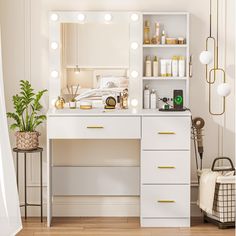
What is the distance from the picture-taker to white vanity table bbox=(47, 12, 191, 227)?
4.80 metres

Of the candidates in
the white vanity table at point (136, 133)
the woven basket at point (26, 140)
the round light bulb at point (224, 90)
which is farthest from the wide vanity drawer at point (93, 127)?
the round light bulb at point (224, 90)

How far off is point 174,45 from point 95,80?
68 centimetres

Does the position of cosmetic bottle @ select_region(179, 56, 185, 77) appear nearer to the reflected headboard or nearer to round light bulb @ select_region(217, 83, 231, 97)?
round light bulb @ select_region(217, 83, 231, 97)

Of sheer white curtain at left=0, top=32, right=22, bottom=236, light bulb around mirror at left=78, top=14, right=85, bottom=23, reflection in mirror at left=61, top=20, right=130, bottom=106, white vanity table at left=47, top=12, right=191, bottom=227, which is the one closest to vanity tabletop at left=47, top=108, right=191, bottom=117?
white vanity table at left=47, top=12, right=191, bottom=227

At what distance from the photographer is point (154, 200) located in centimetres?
490

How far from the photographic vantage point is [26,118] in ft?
16.5

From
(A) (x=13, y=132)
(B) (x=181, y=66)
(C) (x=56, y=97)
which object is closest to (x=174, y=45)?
(B) (x=181, y=66)

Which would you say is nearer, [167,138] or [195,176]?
[167,138]

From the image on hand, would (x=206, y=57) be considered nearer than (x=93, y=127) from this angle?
No

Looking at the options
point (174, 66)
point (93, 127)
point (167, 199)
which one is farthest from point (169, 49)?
point (167, 199)

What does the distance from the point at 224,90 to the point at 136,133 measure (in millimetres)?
779

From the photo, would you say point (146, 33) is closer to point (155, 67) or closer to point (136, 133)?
point (155, 67)

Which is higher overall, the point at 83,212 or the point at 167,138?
the point at 167,138

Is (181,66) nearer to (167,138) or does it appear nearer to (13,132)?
(167,138)
